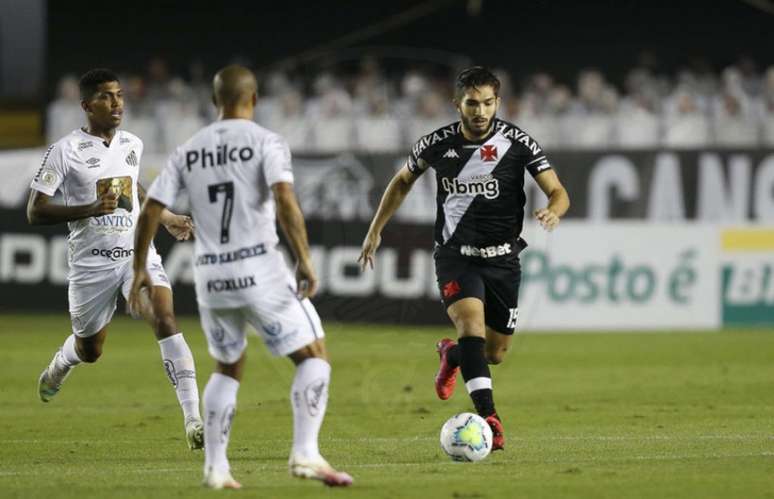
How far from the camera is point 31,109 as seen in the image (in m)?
30.8

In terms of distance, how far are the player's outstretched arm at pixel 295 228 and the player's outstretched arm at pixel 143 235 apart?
0.66m

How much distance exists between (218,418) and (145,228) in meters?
1.11

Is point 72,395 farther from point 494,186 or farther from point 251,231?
point 251,231

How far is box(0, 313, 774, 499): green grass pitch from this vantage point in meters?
8.51

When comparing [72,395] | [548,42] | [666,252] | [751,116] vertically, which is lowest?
[72,395]

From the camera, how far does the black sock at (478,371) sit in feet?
32.0

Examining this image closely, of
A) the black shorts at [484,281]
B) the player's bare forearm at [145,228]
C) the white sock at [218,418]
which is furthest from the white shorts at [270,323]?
the black shorts at [484,281]

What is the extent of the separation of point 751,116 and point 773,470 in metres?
15.3

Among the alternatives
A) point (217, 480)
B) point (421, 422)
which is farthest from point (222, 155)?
point (421, 422)

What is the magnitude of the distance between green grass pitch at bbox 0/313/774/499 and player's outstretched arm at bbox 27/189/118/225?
64.6 inches

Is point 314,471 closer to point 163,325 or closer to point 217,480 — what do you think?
point 217,480

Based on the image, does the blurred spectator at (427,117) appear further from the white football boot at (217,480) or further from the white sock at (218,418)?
the white football boot at (217,480)

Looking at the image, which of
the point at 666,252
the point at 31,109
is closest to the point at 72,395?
the point at 666,252

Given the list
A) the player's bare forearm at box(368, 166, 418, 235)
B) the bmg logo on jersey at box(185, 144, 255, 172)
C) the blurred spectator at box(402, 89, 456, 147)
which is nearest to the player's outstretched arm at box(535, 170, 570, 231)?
the player's bare forearm at box(368, 166, 418, 235)
